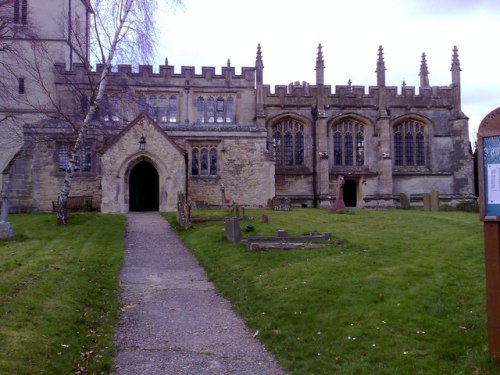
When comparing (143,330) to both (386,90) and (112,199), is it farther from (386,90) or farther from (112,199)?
(386,90)

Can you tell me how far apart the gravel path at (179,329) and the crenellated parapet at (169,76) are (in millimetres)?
23346

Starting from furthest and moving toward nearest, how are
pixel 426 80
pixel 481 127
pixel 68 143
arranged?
pixel 426 80 < pixel 68 143 < pixel 481 127

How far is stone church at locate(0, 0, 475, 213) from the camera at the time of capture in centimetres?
2872

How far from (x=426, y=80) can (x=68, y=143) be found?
2992cm

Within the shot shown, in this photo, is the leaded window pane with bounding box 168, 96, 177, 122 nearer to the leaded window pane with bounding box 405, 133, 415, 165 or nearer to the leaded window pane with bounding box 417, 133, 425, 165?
the leaded window pane with bounding box 405, 133, 415, 165

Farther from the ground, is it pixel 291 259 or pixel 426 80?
pixel 426 80

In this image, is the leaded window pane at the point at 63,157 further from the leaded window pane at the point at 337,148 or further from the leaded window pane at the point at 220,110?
the leaded window pane at the point at 337,148

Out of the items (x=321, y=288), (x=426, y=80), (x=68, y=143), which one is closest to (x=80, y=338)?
(x=321, y=288)

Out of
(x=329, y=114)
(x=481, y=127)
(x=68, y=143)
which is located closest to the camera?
(x=481, y=127)

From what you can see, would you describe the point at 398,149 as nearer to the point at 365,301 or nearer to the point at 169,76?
the point at 169,76

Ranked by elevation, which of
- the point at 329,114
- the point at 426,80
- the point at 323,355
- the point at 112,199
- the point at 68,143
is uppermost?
the point at 426,80

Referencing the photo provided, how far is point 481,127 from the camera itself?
5.61 metres

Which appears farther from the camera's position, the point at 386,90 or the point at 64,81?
the point at 386,90

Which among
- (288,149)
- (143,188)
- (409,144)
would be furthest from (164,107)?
(409,144)
